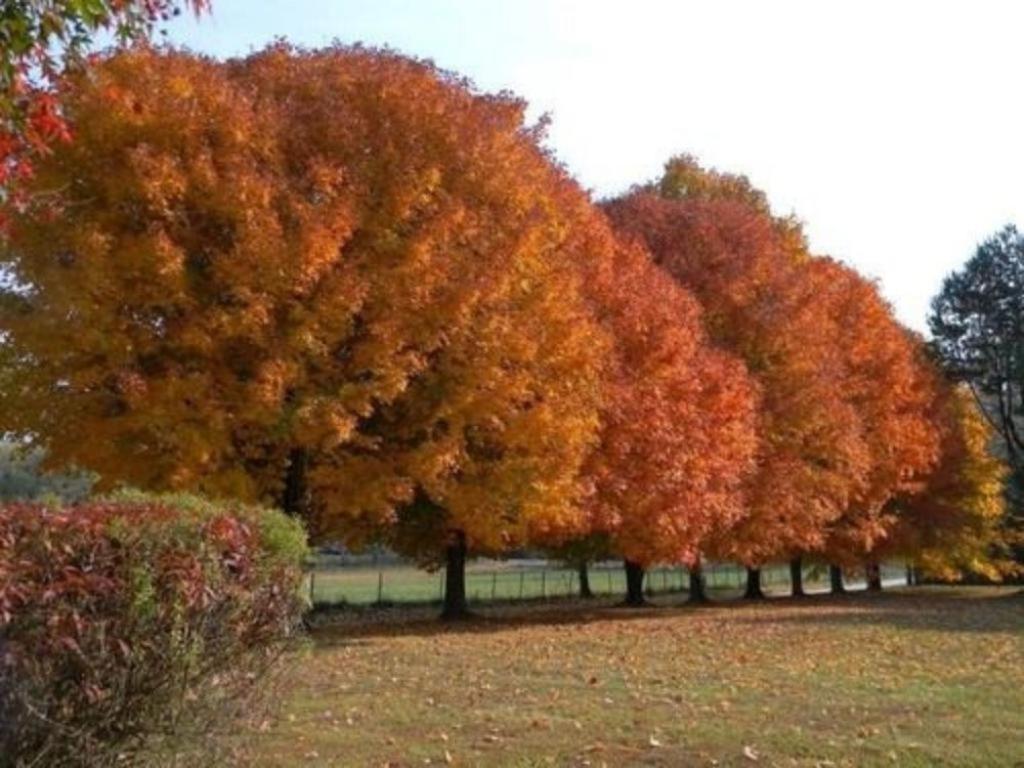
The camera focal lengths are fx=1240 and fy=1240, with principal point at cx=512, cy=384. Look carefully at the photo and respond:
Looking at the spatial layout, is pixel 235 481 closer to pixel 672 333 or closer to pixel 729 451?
pixel 672 333

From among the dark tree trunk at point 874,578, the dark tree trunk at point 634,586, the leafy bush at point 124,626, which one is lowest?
the leafy bush at point 124,626

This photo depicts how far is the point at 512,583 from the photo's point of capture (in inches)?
2165

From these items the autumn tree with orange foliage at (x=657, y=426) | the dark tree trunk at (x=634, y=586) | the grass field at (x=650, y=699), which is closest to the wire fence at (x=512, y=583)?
the dark tree trunk at (x=634, y=586)

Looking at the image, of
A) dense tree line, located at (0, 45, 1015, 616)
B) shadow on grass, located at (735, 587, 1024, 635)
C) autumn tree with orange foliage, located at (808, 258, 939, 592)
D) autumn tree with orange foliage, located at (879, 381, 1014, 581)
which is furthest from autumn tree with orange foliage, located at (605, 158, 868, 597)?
autumn tree with orange foliage, located at (879, 381, 1014, 581)

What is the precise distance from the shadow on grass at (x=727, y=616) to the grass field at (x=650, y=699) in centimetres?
84

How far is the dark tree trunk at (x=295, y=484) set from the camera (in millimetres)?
20319

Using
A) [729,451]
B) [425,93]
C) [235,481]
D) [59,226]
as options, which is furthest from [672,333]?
[59,226]

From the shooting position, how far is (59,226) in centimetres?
1834

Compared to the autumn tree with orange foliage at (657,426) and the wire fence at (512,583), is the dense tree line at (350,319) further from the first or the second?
the wire fence at (512,583)

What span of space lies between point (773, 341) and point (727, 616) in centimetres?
870

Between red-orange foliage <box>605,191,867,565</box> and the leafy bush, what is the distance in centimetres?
2668

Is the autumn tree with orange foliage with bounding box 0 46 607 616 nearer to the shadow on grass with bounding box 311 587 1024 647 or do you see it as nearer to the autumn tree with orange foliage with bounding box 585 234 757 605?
the autumn tree with orange foliage with bounding box 585 234 757 605

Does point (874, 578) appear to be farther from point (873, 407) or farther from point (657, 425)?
point (657, 425)

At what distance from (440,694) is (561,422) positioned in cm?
913
